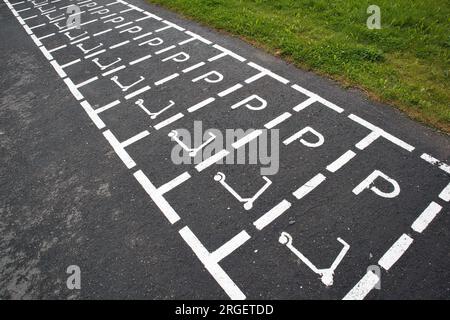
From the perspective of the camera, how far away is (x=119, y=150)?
270 inches

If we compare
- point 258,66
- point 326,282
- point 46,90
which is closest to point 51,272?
point 326,282

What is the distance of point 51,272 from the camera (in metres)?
4.91

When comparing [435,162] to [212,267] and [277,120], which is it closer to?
[277,120]

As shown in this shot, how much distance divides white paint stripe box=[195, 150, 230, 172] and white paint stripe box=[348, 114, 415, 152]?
2.87 metres

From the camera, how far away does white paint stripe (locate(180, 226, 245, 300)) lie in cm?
447

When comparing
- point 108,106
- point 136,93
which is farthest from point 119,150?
point 136,93

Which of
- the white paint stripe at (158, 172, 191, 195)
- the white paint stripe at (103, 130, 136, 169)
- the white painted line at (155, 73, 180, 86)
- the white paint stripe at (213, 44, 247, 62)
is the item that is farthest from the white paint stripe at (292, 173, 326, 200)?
the white painted line at (155, 73, 180, 86)

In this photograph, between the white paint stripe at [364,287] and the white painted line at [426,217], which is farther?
the white painted line at [426,217]

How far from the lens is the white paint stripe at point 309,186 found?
18.4 ft

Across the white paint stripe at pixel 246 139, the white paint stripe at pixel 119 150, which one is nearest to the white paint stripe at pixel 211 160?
the white paint stripe at pixel 246 139

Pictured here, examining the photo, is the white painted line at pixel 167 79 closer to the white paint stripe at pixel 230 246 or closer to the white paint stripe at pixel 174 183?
the white paint stripe at pixel 174 183

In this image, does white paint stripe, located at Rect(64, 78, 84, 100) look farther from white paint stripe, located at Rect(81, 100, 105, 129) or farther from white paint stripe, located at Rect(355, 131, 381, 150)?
white paint stripe, located at Rect(355, 131, 381, 150)

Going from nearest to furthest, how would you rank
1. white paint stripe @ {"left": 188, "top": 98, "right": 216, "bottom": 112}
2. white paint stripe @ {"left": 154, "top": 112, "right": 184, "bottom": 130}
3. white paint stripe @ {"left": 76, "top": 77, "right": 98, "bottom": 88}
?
white paint stripe @ {"left": 154, "top": 112, "right": 184, "bottom": 130} → white paint stripe @ {"left": 188, "top": 98, "right": 216, "bottom": 112} → white paint stripe @ {"left": 76, "top": 77, "right": 98, "bottom": 88}

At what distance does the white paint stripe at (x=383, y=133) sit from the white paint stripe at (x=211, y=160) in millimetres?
2865
